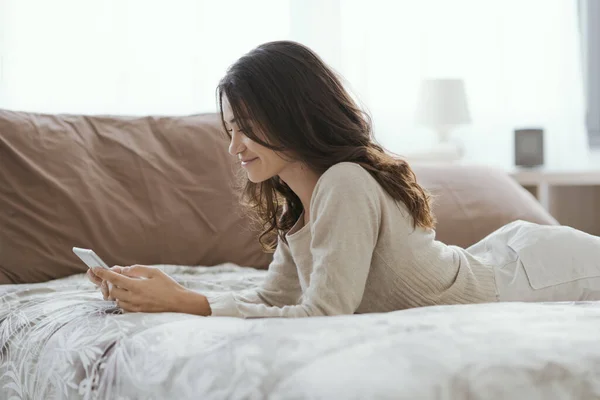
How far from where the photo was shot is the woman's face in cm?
136

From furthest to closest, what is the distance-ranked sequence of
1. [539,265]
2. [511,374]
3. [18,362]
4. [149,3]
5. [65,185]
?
[149,3], [65,185], [539,265], [18,362], [511,374]

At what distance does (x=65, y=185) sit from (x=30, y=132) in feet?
0.53

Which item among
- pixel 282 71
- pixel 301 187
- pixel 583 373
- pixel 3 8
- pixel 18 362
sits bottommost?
pixel 18 362

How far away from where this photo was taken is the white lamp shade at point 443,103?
3.17 meters

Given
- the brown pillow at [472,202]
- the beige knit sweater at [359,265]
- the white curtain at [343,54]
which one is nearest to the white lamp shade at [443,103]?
the white curtain at [343,54]

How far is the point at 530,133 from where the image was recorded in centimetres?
323

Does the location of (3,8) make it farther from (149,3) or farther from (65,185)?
(65,185)

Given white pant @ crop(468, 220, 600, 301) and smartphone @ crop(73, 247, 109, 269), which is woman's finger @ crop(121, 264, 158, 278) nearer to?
smartphone @ crop(73, 247, 109, 269)

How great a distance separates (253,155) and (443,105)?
191 cm

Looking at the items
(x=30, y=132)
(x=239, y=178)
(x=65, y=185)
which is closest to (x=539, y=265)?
(x=239, y=178)

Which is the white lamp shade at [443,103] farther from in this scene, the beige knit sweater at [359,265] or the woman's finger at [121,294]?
the woman's finger at [121,294]

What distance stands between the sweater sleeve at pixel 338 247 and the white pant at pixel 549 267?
0.34 metres

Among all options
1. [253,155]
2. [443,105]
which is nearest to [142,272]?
[253,155]

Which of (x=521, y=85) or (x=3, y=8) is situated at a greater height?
(x=3, y=8)
